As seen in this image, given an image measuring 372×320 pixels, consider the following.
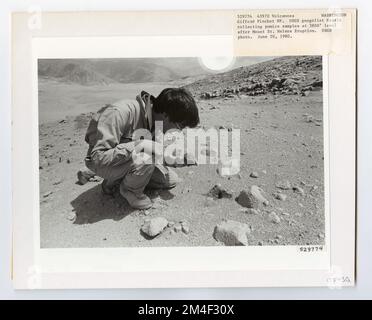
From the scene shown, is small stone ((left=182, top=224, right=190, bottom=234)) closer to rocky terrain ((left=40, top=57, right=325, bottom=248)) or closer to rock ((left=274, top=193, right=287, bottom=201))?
rocky terrain ((left=40, top=57, right=325, bottom=248))

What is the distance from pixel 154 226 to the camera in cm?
94

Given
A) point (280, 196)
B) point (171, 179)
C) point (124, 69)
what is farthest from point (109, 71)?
point (280, 196)

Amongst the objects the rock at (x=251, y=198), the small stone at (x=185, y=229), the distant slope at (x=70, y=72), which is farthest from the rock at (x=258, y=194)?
the distant slope at (x=70, y=72)

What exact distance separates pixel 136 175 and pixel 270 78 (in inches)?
15.6

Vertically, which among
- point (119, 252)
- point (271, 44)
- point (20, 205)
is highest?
point (271, 44)

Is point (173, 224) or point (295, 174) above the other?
point (295, 174)

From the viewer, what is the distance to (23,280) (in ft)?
3.15

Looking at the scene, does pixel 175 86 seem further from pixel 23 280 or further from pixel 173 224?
pixel 23 280

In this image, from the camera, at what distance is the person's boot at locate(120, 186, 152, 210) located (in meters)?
0.94

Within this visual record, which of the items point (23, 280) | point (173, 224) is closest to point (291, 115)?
point (173, 224)

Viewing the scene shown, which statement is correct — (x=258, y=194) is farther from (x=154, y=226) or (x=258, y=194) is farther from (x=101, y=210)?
(x=101, y=210)

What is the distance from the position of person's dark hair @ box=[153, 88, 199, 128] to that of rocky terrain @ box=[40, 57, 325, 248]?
0.02 metres

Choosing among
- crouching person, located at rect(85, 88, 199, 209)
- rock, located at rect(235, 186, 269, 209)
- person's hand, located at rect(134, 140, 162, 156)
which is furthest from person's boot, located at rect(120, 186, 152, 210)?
rock, located at rect(235, 186, 269, 209)
